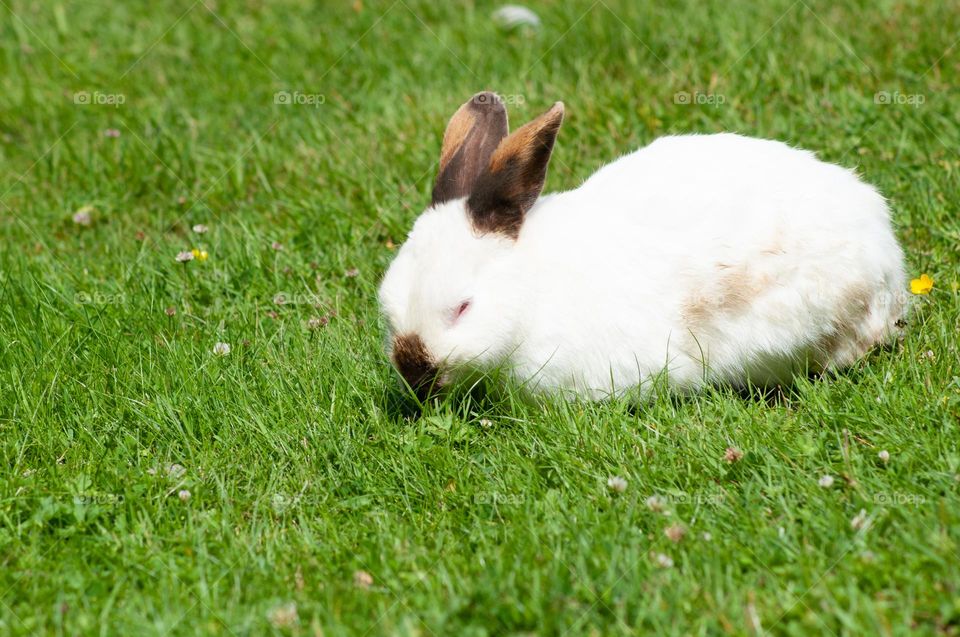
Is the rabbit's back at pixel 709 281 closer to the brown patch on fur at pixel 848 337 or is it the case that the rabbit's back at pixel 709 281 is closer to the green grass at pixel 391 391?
the brown patch on fur at pixel 848 337

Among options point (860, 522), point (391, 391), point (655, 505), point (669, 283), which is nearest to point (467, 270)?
point (391, 391)

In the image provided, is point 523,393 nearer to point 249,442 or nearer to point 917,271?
point 249,442

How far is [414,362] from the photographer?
3777mm

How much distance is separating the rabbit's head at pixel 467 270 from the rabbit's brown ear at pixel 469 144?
3cm

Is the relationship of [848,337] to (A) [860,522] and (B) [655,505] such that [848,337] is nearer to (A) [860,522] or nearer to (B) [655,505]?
(A) [860,522]

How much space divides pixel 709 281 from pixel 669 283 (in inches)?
5.8

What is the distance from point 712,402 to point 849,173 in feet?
3.93

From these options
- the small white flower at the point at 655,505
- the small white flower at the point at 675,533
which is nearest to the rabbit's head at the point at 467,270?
the small white flower at the point at 655,505

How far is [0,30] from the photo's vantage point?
7.63m

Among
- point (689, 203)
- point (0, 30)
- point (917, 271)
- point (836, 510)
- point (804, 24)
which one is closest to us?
point (836, 510)

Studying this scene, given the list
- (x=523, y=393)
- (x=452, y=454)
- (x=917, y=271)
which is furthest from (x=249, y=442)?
(x=917, y=271)

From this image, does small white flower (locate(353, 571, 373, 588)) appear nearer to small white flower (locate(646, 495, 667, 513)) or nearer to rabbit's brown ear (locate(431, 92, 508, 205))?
small white flower (locate(646, 495, 667, 513))

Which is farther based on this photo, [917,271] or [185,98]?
[185,98]

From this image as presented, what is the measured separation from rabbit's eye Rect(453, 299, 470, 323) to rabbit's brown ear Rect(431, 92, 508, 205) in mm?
510
